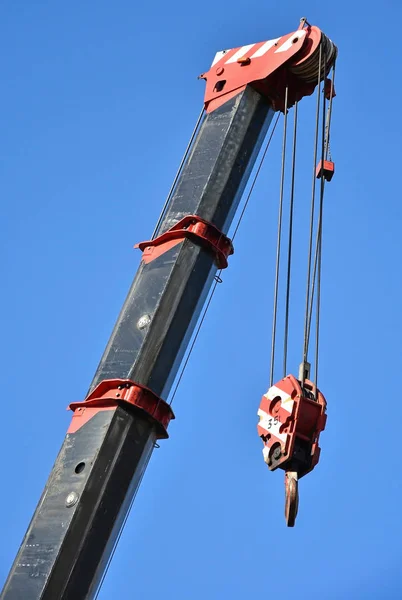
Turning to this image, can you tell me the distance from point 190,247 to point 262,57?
101 inches

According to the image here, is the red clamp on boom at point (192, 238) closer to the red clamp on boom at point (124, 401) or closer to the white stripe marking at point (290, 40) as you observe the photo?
the red clamp on boom at point (124, 401)

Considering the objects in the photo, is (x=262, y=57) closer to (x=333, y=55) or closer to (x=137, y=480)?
(x=333, y=55)

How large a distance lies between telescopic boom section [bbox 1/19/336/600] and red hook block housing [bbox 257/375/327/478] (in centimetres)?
89

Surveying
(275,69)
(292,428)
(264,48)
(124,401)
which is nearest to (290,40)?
(264,48)

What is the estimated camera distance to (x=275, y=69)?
38.4 feet

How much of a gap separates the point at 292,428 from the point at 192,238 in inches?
80.1

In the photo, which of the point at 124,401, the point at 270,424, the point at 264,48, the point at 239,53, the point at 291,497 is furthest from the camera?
the point at 239,53

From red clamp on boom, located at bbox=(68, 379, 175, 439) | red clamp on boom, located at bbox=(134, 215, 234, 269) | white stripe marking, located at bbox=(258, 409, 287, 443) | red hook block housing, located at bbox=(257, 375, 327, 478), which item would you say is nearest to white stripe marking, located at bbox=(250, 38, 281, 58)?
red clamp on boom, located at bbox=(134, 215, 234, 269)

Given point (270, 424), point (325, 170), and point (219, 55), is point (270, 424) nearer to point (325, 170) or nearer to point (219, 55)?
point (325, 170)

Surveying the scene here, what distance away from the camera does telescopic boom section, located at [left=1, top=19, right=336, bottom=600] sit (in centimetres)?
902

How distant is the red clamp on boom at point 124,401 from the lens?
9594 millimetres

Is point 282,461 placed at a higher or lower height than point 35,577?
higher

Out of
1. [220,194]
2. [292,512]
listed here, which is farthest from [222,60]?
[292,512]

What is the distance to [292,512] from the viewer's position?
370 inches
